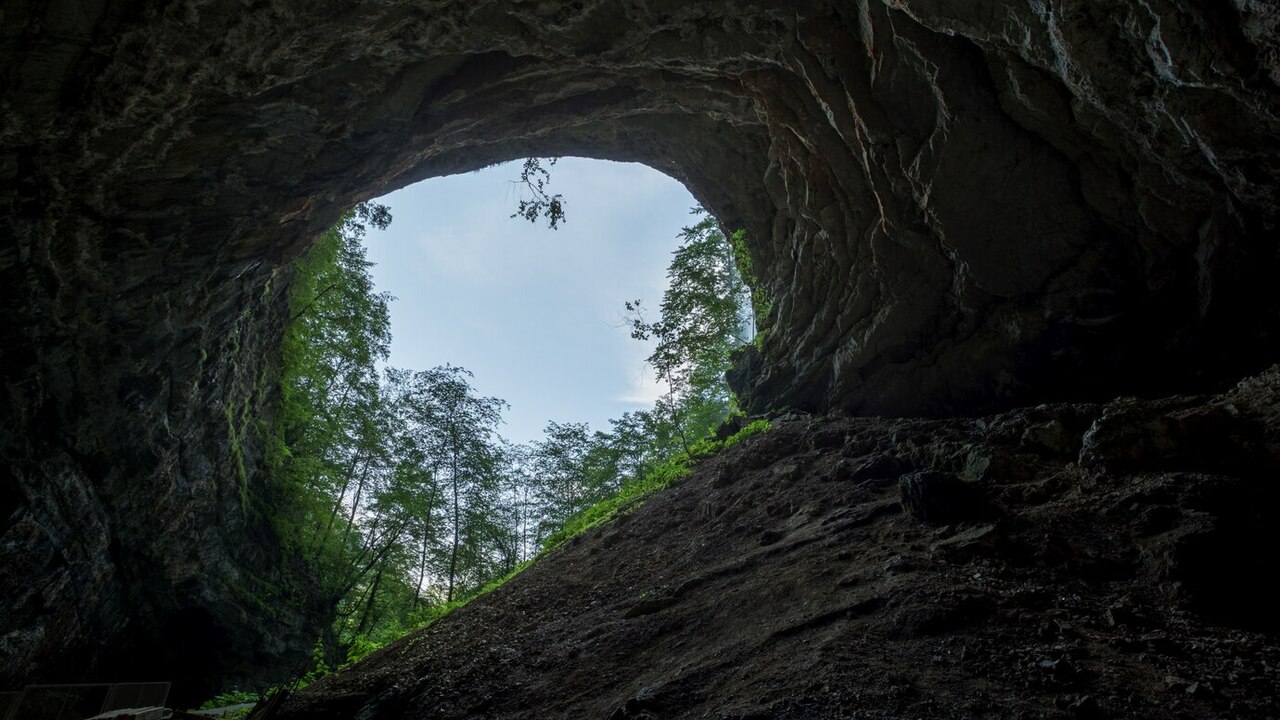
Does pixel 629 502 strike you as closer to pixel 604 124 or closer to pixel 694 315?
pixel 694 315

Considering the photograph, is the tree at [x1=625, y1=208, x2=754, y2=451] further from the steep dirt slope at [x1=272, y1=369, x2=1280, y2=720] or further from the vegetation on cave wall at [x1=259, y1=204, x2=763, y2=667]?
the steep dirt slope at [x1=272, y1=369, x2=1280, y2=720]

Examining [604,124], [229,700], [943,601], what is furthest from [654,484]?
[229,700]

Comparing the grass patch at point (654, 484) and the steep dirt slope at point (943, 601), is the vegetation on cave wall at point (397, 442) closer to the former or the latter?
the grass patch at point (654, 484)

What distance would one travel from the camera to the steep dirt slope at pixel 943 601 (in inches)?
131

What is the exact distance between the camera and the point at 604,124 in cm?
1350

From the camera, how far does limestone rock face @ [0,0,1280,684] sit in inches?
241

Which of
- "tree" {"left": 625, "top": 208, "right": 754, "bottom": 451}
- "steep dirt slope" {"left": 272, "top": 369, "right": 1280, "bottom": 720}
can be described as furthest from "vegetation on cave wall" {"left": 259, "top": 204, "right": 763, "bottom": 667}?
"steep dirt slope" {"left": 272, "top": 369, "right": 1280, "bottom": 720}

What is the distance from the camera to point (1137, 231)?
7.16 meters

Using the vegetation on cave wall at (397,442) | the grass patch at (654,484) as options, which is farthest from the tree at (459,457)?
the grass patch at (654,484)

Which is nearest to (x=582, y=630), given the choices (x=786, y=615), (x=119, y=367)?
(x=786, y=615)

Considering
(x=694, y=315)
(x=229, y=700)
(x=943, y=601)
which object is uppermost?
(x=694, y=315)

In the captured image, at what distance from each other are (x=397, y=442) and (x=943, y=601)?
19674 millimetres

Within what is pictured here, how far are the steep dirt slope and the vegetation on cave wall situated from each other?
650cm

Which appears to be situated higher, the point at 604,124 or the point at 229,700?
the point at 604,124
